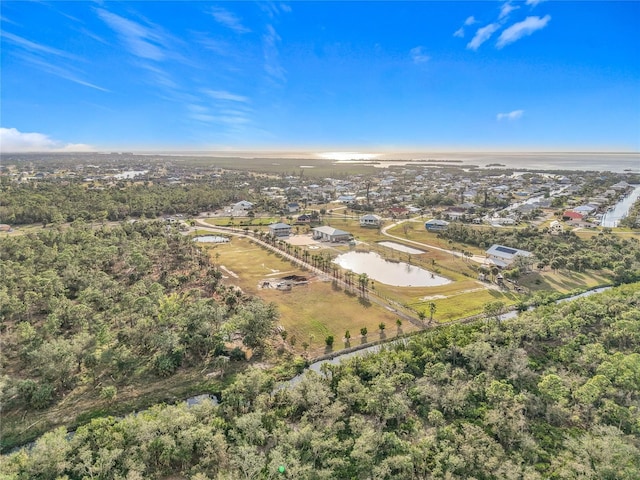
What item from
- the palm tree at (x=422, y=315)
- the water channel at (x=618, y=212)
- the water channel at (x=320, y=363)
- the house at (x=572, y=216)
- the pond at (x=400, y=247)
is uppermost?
the house at (x=572, y=216)

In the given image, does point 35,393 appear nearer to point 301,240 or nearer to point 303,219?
point 301,240

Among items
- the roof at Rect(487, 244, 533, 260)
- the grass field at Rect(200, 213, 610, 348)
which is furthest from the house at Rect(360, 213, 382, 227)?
the roof at Rect(487, 244, 533, 260)

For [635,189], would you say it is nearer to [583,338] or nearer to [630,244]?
[630,244]

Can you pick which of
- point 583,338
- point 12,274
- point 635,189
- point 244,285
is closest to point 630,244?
point 583,338

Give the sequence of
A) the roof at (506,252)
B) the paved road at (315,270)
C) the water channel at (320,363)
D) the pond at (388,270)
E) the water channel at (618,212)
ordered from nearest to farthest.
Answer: the water channel at (320,363)
the paved road at (315,270)
the pond at (388,270)
the roof at (506,252)
the water channel at (618,212)

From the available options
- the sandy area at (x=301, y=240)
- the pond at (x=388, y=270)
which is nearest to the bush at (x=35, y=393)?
the pond at (x=388, y=270)

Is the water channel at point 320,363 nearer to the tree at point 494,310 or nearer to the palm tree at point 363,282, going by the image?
the tree at point 494,310
